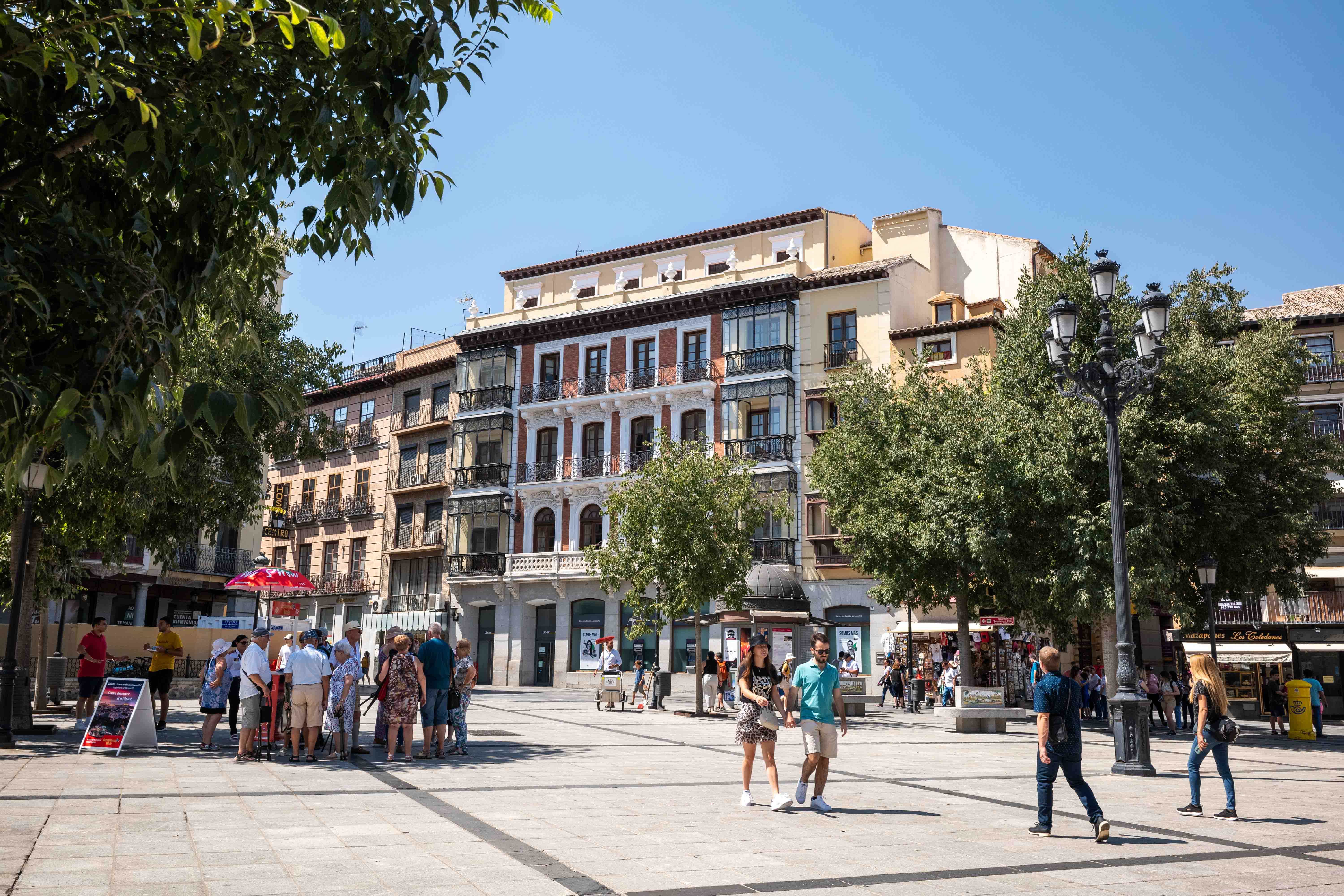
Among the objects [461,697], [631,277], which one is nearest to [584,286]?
[631,277]

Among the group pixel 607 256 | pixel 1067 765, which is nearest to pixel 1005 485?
pixel 1067 765

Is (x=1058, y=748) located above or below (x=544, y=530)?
below

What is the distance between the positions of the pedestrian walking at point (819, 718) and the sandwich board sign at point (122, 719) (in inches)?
Result: 340

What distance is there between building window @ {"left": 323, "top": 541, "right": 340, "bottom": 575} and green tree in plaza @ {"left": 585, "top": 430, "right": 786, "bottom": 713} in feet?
89.9

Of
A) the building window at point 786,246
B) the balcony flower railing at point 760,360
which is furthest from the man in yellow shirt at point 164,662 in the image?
the building window at point 786,246

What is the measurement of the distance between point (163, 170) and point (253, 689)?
9.37 metres

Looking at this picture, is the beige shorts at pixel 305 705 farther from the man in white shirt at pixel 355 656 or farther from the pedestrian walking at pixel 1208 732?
the pedestrian walking at pixel 1208 732

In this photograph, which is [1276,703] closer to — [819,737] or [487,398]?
[819,737]

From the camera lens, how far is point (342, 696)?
13.4 m

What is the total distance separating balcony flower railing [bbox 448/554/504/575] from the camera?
4428 cm

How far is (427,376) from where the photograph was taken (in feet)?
163

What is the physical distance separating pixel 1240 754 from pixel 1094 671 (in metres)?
11.5

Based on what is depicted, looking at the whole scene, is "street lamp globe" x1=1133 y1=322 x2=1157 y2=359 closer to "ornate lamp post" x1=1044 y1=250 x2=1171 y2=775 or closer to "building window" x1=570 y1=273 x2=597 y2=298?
"ornate lamp post" x1=1044 y1=250 x2=1171 y2=775

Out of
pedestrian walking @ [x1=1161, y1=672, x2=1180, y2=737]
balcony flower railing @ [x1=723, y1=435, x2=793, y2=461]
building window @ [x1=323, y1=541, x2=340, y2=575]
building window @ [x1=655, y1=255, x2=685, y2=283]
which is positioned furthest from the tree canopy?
building window @ [x1=323, y1=541, x2=340, y2=575]
